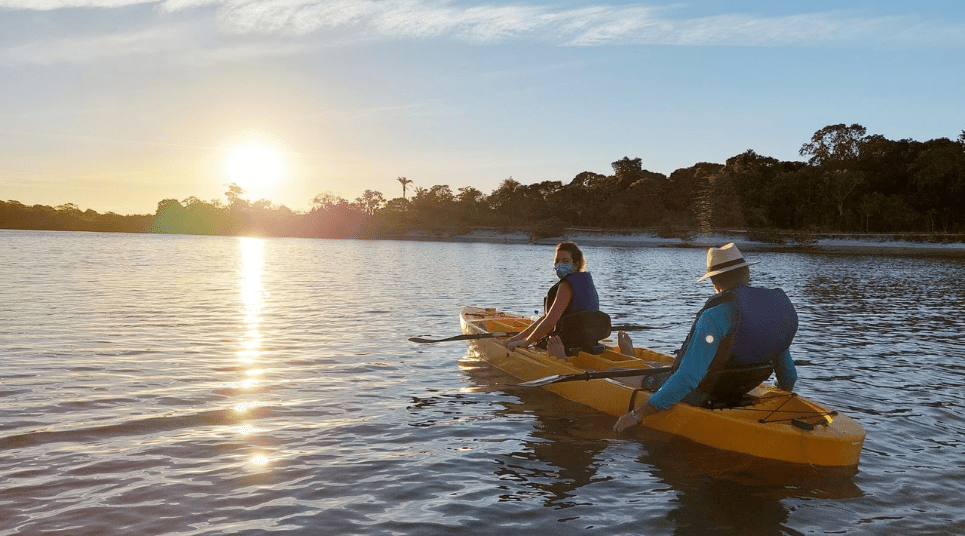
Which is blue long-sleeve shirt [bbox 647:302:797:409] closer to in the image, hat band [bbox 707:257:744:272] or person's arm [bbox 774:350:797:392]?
person's arm [bbox 774:350:797:392]

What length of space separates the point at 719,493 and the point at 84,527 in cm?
548

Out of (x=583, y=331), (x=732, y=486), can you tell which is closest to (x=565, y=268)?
(x=583, y=331)

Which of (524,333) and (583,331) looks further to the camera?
(524,333)

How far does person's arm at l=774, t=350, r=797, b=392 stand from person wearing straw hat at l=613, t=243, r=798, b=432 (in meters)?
0.18

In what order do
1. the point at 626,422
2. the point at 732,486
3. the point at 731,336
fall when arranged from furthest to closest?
1. the point at 626,422
2. the point at 732,486
3. the point at 731,336

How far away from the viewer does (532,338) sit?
10859mm

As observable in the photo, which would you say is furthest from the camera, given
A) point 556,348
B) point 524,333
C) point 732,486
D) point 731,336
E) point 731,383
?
point 524,333

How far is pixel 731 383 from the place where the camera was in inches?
281

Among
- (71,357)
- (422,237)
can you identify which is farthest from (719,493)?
(422,237)

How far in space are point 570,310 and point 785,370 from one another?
339 centimetres

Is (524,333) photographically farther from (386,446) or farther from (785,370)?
(785,370)

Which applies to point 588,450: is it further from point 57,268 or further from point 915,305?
point 57,268

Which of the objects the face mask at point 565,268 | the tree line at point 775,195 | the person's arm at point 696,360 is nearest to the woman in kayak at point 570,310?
the face mask at point 565,268

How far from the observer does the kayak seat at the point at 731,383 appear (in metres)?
6.96
